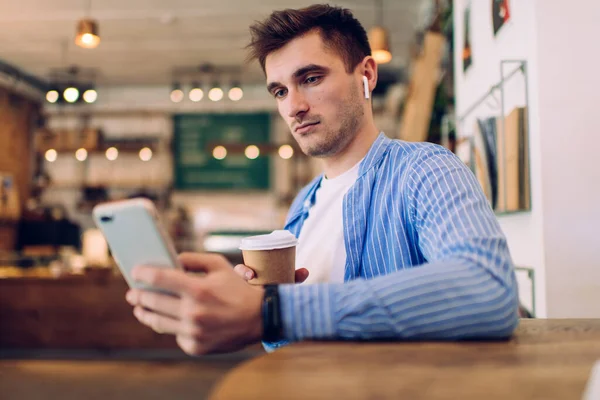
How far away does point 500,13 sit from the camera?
2486 mm

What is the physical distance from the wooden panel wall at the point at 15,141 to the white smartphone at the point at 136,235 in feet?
26.4

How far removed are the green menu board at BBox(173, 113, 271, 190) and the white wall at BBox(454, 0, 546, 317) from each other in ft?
18.9

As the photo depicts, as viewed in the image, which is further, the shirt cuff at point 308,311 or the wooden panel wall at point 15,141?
the wooden panel wall at point 15,141

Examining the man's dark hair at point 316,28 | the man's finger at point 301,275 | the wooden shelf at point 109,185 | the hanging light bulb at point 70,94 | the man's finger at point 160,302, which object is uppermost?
the hanging light bulb at point 70,94

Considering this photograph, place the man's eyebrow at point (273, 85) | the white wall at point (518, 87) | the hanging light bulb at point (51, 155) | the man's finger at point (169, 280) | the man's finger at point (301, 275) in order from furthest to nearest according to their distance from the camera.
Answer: the hanging light bulb at point (51, 155) → the white wall at point (518, 87) → the man's eyebrow at point (273, 85) → the man's finger at point (301, 275) → the man's finger at point (169, 280)

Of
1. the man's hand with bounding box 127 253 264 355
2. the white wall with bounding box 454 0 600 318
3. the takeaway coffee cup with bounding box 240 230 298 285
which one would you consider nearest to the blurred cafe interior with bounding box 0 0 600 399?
the white wall with bounding box 454 0 600 318

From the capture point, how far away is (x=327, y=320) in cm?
86

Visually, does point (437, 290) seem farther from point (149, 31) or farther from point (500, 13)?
point (149, 31)

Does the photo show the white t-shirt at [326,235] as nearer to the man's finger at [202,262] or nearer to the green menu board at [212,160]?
the man's finger at [202,262]

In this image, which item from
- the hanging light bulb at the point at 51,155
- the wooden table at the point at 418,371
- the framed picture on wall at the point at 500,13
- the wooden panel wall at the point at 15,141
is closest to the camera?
the wooden table at the point at 418,371

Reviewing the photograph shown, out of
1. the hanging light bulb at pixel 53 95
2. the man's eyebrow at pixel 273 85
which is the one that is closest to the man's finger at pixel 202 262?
the man's eyebrow at pixel 273 85

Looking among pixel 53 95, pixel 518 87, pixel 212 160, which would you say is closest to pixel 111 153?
A: pixel 212 160

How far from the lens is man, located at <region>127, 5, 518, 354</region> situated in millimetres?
798

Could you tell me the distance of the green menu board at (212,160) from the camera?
28.6 ft
